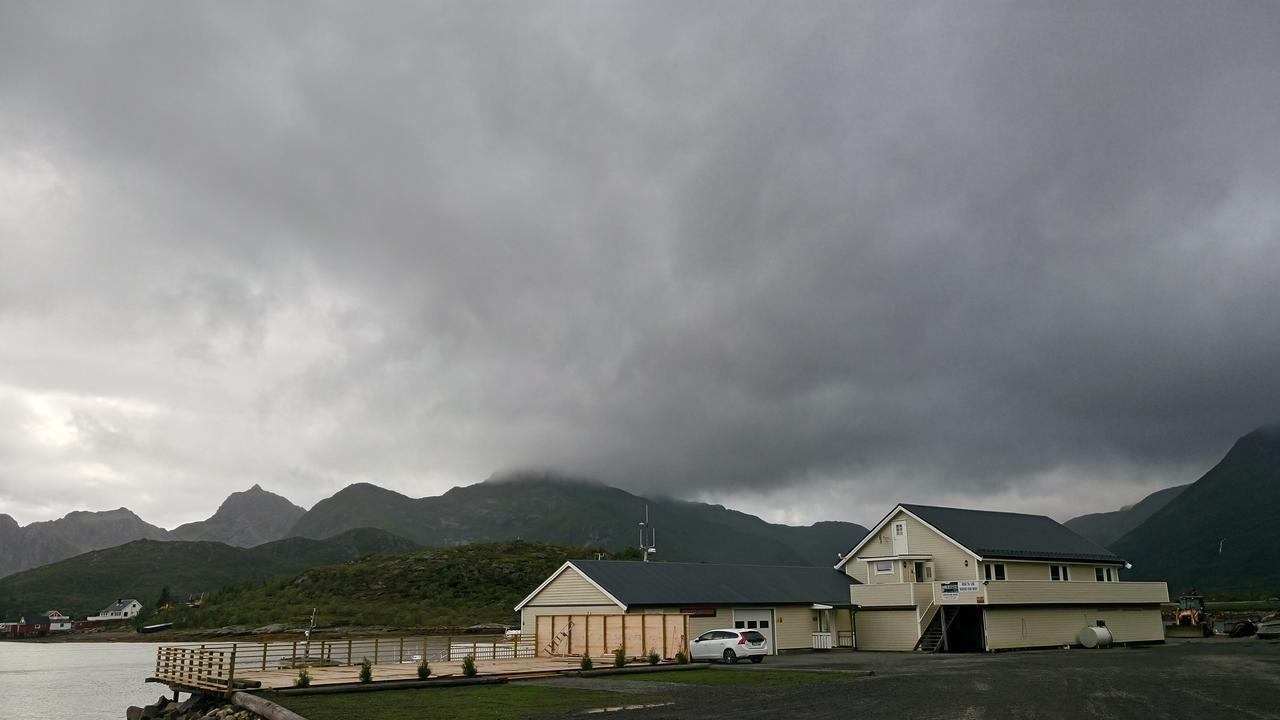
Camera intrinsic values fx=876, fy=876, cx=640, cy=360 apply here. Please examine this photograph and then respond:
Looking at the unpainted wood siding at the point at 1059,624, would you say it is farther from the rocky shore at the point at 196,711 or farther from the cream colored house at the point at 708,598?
→ the rocky shore at the point at 196,711

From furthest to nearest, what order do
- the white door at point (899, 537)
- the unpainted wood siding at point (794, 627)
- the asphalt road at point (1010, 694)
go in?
the white door at point (899, 537) → the unpainted wood siding at point (794, 627) → the asphalt road at point (1010, 694)

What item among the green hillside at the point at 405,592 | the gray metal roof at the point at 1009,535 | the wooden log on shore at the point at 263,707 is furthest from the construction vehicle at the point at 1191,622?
the wooden log on shore at the point at 263,707

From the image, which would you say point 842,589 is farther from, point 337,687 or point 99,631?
point 99,631

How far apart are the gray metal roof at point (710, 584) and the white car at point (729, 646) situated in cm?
518

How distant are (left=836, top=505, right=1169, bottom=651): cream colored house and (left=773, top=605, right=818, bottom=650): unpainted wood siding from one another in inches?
131

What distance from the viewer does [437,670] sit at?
35250 mm

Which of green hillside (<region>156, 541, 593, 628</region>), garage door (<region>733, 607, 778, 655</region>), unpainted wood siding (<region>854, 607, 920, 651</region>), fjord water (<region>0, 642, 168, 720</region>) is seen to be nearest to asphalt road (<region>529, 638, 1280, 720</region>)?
garage door (<region>733, 607, 778, 655</region>)

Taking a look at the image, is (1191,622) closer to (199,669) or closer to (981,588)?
(981,588)

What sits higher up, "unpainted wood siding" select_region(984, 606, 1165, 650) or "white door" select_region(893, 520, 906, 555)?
"white door" select_region(893, 520, 906, 555)

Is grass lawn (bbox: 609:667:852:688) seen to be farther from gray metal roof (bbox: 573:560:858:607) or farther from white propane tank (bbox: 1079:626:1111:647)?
white propane tank (bbox: 1079:626:1111:647)

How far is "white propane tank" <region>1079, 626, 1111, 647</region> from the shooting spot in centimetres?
5508

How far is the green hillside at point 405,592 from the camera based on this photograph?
112 metres

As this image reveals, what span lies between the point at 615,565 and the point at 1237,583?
7674 inches

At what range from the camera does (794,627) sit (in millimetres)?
52688
